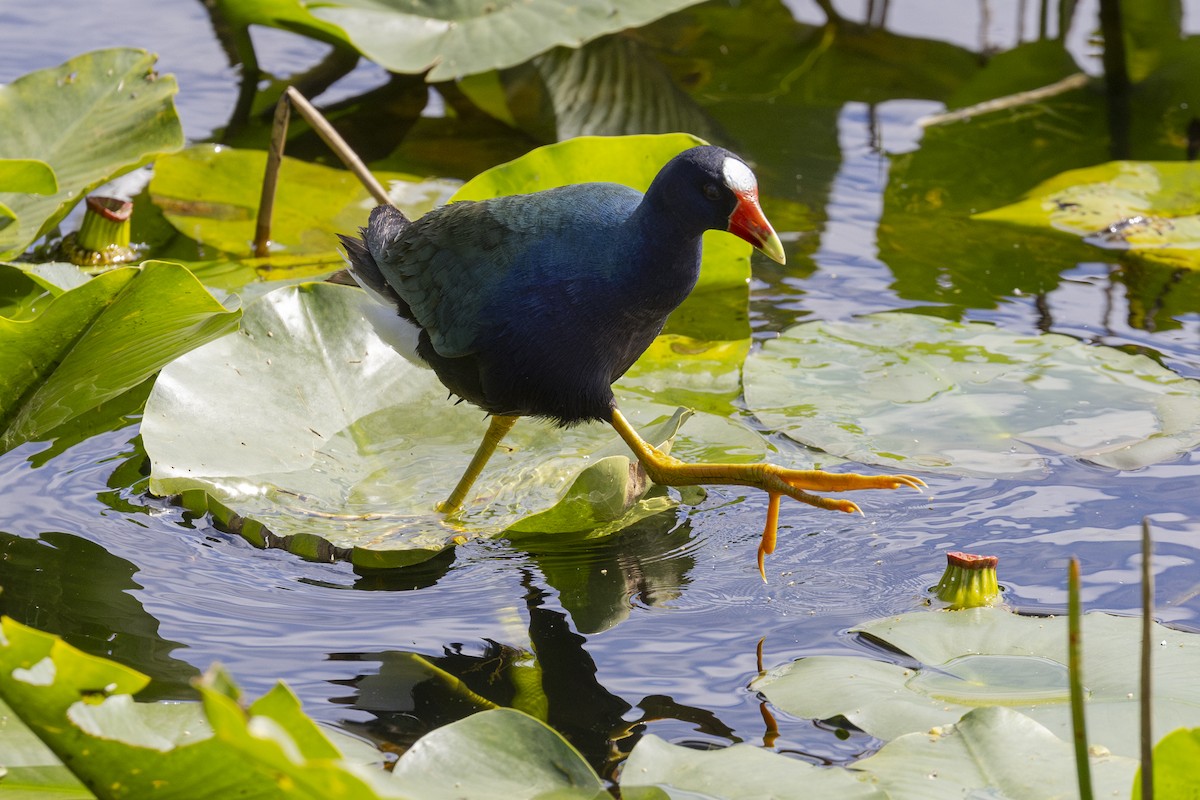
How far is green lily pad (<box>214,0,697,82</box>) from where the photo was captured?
2.84m

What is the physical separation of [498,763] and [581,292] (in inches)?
28.2

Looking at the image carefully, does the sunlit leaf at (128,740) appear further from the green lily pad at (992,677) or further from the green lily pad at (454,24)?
the green lily pad at (454,24)

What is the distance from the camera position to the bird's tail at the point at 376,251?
207cm

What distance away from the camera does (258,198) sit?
2922 millimetres

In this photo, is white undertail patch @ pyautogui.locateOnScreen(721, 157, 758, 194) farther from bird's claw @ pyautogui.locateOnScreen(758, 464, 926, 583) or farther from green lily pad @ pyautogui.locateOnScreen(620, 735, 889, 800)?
green lily pad @ pyautogui.locateOnScreen(620, 735, 889, 800)

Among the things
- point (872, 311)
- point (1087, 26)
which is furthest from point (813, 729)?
point (1087, 26)

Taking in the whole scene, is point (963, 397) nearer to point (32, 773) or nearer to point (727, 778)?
point (727, 778)

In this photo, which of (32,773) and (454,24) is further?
(454,24)

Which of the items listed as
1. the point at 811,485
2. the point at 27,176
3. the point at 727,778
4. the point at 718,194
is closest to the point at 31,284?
the point at 27,176

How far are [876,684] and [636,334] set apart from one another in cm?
60

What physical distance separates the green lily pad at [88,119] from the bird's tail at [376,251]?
18.5 inches

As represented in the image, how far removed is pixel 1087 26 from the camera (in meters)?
4.20

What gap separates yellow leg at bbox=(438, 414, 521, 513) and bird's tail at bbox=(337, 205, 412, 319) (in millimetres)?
226

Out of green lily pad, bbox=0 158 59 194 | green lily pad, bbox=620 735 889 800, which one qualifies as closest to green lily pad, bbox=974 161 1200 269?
green lily pad, bbox=620 735 889 800
